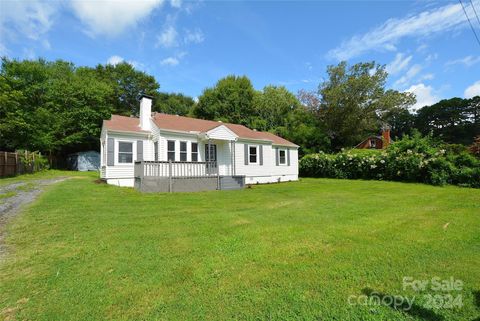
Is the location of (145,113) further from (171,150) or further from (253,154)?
(253,154)

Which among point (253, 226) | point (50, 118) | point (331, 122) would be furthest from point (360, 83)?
point (50, 118)

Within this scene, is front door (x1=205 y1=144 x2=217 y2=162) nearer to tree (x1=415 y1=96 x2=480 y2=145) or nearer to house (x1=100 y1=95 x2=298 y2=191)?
house (x1=100 y1=95 x2=298 y2=191)

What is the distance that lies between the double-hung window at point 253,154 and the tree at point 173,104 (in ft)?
78.5

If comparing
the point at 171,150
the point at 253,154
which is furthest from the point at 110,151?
the point at 253,154

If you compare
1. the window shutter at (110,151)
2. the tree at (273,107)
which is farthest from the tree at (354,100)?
the window shutter at (110,151)

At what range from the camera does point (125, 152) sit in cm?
1384

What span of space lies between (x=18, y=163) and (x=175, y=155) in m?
11.8

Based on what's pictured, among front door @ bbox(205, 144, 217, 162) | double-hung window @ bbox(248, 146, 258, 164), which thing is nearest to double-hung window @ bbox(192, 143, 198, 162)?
front door @ bbox(205, 144, 217, 162)

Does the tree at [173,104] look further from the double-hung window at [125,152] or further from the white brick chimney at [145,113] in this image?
the double-hung window at [125,152]

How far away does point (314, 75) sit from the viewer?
1319 inches

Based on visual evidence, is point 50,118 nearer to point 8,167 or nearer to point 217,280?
point 8,167

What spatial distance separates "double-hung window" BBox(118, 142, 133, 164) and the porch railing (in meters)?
1.53

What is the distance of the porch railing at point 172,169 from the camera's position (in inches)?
464

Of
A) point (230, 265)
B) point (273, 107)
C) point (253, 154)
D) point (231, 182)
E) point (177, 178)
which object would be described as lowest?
point (230, 265)
